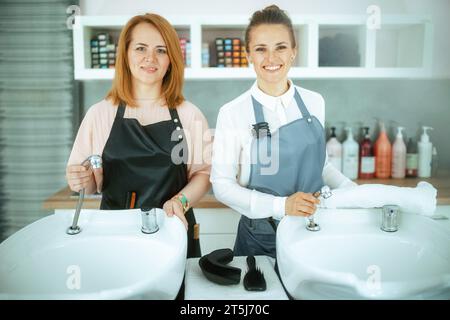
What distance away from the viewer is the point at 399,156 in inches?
48.1

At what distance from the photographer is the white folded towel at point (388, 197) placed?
42.7 inches

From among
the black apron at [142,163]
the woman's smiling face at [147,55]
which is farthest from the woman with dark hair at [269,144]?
the woman's smiling face at [147,55]

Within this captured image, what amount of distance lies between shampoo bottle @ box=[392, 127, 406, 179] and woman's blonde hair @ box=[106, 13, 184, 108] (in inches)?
25.4

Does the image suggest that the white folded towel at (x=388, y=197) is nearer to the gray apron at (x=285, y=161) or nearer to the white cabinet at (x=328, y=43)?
the gray apron at (x=285, y=161)

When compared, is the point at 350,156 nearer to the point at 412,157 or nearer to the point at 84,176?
the point at 412,157

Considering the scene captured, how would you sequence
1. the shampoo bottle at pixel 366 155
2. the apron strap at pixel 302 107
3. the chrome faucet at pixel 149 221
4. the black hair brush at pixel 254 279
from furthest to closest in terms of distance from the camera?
the shampoo bottle at pixel 366 155 → the apron strap at pixel 302 107 → the chrome faucet at pixel 149 221 → the black hair brush at pixel 254 279

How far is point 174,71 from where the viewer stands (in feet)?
3.56

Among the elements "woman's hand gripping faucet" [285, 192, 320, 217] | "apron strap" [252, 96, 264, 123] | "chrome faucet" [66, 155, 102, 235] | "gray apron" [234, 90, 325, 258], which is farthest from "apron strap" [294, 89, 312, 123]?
"chrome faucet" [66, 155, 102, 235]

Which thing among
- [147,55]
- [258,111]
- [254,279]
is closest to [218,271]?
[254,279]

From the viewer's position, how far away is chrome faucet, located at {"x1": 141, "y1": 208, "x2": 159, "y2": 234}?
102 cm

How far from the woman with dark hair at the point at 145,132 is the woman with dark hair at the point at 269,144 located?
77 millimetres

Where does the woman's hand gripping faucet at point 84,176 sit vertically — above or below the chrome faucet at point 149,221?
above

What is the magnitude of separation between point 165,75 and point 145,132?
0.51 feet
